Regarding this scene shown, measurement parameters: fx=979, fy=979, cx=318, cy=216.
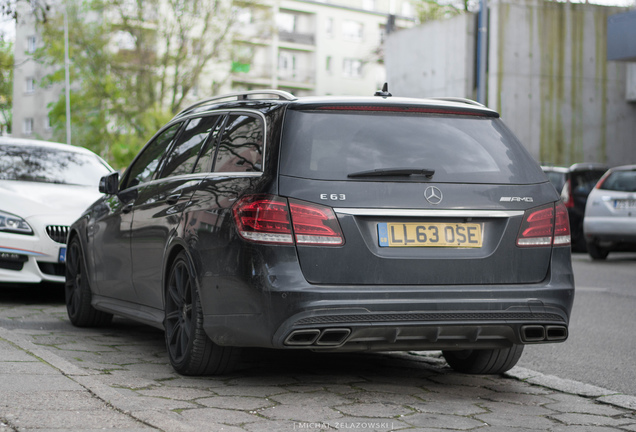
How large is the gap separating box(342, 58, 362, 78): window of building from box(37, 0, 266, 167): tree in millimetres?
31648

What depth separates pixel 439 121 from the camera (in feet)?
17.4

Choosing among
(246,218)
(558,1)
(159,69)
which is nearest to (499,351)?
(246,218)

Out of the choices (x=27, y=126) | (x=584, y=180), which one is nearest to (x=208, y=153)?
(x=584, y=180)

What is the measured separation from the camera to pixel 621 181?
52.7 feet

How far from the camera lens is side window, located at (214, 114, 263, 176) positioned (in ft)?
17.1

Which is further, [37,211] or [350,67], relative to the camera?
[350,67]

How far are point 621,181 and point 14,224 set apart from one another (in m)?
10.6

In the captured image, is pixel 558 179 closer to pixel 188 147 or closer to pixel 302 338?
pixel 188 147

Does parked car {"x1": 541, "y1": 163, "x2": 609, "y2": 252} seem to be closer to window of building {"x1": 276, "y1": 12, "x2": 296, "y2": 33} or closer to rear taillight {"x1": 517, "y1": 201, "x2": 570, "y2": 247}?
rear taillight {"x1": 517, "y1": 201, "x2": 570, "y2": 247}

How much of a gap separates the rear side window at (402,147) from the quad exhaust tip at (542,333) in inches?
30.5

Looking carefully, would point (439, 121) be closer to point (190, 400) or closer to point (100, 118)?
point (190, 400)

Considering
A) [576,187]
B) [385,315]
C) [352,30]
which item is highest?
[352,30]

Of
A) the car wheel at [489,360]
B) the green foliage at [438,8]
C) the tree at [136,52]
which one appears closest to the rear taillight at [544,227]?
the car wheel at [489,360]

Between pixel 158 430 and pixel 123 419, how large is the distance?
0.75ft
